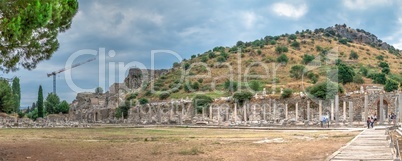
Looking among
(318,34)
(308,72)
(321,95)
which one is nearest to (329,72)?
(308,72)

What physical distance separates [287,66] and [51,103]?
205 feet

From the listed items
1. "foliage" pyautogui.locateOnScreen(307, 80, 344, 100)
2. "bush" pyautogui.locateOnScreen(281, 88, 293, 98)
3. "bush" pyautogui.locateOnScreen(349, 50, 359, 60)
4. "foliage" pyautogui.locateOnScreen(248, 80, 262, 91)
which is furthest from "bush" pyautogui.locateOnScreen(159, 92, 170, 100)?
"bush" pyautogui.locateOnScreen(349, 50, 359, 60)

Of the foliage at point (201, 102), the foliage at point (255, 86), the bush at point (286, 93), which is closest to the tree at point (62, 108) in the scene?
the foliage at point (201, 102)

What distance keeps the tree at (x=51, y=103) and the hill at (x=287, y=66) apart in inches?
930

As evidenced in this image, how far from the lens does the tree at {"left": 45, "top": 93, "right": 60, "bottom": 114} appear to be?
382ft

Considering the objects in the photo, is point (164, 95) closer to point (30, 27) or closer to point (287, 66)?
point (287, 66)

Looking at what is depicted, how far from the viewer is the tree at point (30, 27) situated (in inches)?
527

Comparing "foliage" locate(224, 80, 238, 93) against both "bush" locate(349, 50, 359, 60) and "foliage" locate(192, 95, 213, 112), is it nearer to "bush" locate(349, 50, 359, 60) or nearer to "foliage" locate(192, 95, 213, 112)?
"foliage" locate(192, 95, 213, 112)

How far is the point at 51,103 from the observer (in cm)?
11781

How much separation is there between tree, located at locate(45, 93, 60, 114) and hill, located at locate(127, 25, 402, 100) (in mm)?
23634

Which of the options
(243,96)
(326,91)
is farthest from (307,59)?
(326,91)

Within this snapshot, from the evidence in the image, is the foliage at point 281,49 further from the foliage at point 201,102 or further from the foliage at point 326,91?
the foliage at point 326,91

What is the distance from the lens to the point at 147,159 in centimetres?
1591

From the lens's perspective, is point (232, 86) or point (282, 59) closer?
point (232, 86)
